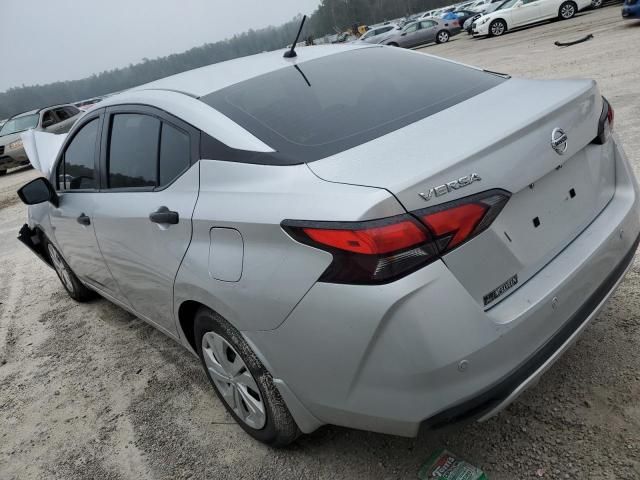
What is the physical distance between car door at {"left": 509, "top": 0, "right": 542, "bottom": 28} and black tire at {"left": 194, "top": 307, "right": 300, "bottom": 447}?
2293 centimetres

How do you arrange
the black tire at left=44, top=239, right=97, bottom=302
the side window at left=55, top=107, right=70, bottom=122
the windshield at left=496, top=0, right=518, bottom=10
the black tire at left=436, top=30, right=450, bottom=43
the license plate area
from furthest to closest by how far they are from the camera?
the black tire at left=436, top=30, right=450, bottom=43 → the windshield at left=496, top=0, right=518, bottom=10 → the side window at left=55, top=107, right=70, bottom=122 → the black tire at left=44, top=239, right=97, bottom=302 → the license plate area

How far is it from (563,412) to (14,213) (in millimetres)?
10851

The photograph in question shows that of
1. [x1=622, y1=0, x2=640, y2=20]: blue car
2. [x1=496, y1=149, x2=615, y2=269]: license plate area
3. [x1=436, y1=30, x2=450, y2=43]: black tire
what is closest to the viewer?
[x1=496, y1=149, x2=615, y2=269]: license plate area

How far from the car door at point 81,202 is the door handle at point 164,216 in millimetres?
908

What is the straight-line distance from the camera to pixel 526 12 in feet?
70.8

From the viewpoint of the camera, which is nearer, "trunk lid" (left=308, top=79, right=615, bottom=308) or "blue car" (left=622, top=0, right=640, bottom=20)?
"trunk lid" (left=308, top=79, right=615, bottom=308)

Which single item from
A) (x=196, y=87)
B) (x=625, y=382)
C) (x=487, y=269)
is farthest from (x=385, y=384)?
(x=196, y=87)

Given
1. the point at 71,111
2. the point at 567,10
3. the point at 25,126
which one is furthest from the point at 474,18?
the point at 25,126

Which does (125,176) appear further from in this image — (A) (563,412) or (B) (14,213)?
(B) (14,213)

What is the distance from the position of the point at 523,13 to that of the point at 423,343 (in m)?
23.4

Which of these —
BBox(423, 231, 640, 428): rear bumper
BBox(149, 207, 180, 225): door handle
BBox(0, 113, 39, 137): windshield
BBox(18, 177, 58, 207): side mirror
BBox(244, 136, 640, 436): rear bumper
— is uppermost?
BBox(18, 177, 58, 207): side mirror

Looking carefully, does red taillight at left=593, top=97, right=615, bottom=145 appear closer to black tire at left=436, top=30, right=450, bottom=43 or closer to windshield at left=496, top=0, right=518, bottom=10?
windshield at left=496, top=0, right=518, bottom=10

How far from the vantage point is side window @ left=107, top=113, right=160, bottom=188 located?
2.75 metres

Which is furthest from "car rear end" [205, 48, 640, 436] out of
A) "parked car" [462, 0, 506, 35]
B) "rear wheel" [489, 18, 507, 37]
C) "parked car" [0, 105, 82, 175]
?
"parked car" [462, 0, 506, 35]
